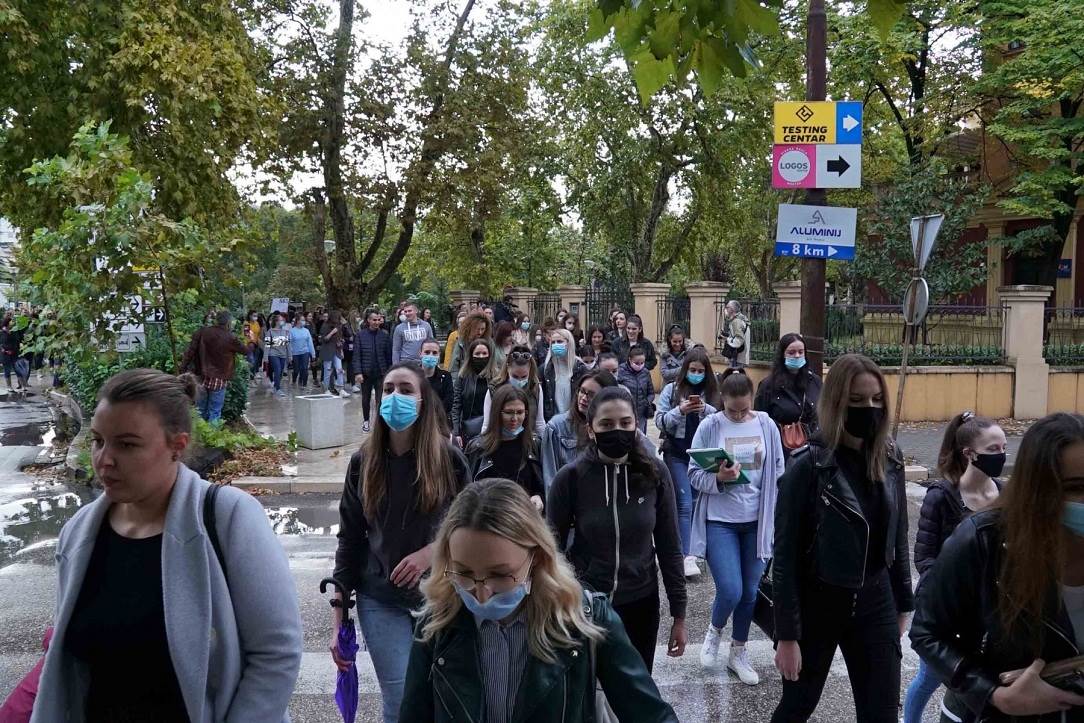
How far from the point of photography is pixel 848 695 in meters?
5.02

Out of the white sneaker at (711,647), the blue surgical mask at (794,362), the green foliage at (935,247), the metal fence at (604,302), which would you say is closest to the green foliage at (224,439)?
the blue surgical mask at (794,362)

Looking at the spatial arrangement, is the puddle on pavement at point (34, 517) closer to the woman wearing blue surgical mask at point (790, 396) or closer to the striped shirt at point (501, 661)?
the woman wearing blue surgical mask at point (790, 396)

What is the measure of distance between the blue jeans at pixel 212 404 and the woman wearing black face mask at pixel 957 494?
1045 centimetres

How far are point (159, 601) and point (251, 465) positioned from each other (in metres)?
9.41

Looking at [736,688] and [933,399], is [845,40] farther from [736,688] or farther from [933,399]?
[736,688]

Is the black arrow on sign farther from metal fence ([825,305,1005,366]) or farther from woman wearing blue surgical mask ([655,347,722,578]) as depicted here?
metal fence ([825,305,1005,366])

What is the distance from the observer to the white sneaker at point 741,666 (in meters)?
5.17

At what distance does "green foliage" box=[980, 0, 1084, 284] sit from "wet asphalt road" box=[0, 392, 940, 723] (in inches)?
496

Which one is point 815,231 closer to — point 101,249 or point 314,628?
point 314,628

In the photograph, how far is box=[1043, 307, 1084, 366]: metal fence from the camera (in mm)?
15938

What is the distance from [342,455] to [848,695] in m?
8.54

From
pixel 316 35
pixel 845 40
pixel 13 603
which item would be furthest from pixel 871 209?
pixel 13 603

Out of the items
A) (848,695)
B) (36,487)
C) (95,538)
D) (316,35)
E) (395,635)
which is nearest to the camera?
(95,538)

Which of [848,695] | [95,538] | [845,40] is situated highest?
[845,40]
